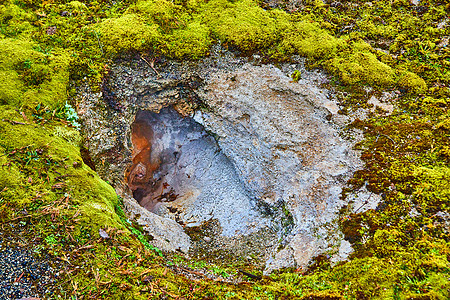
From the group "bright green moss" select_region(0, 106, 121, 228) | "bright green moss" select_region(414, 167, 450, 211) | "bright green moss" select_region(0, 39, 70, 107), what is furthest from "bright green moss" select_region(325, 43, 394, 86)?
"bright green moss" select_region(0, 39, 70, 107)

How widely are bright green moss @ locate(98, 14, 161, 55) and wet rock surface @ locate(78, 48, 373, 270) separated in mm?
478

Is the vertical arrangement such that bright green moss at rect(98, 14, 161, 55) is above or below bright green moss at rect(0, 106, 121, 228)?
above

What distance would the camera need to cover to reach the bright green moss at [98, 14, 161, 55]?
7.40 metres

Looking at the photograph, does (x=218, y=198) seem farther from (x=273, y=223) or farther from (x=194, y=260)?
(x=194, y=260)

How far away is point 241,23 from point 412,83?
5050 millimetres

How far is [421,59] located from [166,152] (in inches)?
330

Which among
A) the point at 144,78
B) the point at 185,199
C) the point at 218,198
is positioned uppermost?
the point at 144,78

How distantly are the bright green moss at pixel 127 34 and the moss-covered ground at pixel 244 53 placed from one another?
37 millimetres

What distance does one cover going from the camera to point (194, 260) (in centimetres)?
629

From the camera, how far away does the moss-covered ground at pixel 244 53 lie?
4.37 meters

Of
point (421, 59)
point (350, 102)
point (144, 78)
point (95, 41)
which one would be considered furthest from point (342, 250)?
point (95, 41)

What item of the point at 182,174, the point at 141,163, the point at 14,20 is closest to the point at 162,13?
the point at 14,20

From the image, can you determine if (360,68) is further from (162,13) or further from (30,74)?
(30,74)

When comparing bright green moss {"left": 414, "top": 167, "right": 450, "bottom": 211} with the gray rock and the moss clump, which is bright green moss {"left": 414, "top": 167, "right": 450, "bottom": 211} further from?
the gray rock
